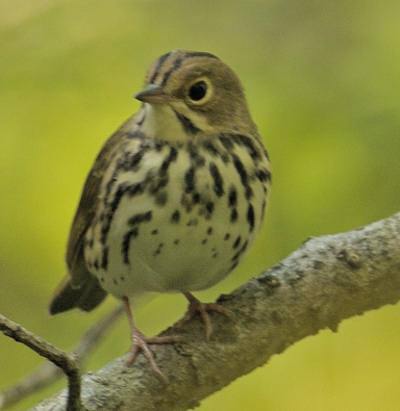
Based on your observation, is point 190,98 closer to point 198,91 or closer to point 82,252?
point 198,91

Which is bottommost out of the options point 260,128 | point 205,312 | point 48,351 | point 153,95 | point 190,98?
point 48,351

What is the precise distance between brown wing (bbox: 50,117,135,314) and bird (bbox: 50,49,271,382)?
16 mm

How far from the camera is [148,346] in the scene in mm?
3154

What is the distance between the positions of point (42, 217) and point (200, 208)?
1417 millimetres

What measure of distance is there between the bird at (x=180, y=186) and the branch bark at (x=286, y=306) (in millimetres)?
60

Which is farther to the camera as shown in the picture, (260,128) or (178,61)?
(260,128)

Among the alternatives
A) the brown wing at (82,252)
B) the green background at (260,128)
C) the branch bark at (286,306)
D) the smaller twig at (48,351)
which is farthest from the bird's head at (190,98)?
the smaller twig at (48,351)

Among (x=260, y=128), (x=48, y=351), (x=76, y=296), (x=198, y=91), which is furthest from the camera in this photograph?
(x=76, y=296)

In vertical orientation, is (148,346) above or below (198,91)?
below

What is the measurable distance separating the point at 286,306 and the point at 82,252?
34.9 inches

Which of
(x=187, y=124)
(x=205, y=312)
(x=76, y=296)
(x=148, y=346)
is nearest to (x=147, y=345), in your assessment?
(x=148, y=346)

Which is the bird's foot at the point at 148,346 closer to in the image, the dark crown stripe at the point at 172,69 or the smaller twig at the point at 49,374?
the smaller twig at the point at 49,374

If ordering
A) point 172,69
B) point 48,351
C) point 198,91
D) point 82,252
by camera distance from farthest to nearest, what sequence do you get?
1. point 82,252
2. point 198,91
3. point 172,69
4. point 48,351

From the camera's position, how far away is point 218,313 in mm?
3330
